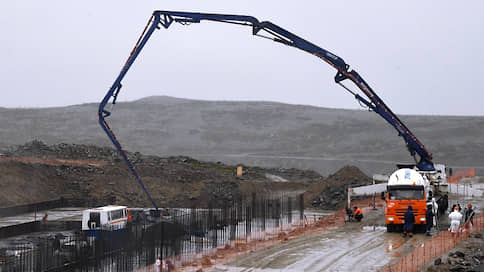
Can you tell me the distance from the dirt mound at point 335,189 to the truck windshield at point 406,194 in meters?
15.6

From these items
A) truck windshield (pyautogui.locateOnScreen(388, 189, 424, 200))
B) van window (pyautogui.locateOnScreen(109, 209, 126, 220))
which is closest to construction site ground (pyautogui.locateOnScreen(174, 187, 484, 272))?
truck windshield (pyautogui.locateOnScreen(388, 189, 424, 200))

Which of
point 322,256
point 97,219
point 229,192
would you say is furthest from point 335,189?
point 322,256

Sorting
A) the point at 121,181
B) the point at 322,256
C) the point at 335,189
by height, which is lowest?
the point at 322,256

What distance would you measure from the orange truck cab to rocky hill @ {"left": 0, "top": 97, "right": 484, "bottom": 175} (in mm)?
47499

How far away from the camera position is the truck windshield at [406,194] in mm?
27298

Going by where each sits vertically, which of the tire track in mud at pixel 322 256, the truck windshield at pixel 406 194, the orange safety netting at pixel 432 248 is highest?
the truck windshield at pixel 406 194

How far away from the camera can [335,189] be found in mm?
45938

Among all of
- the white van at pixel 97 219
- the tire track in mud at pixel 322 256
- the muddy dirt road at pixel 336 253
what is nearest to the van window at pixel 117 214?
the white van at pixel 97 219

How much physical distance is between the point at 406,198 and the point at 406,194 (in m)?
0.20

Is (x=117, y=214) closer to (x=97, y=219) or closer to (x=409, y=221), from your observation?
(x=97, y=219)

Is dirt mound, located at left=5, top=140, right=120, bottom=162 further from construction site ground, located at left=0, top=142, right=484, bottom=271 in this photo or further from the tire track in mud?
the tire track in mud

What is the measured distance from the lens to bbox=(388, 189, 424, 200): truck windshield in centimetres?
2730

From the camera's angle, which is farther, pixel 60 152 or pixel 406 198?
pixel 60 152

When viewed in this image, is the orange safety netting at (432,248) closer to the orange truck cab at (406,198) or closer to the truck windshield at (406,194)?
the orange truck cab at (406,198)
